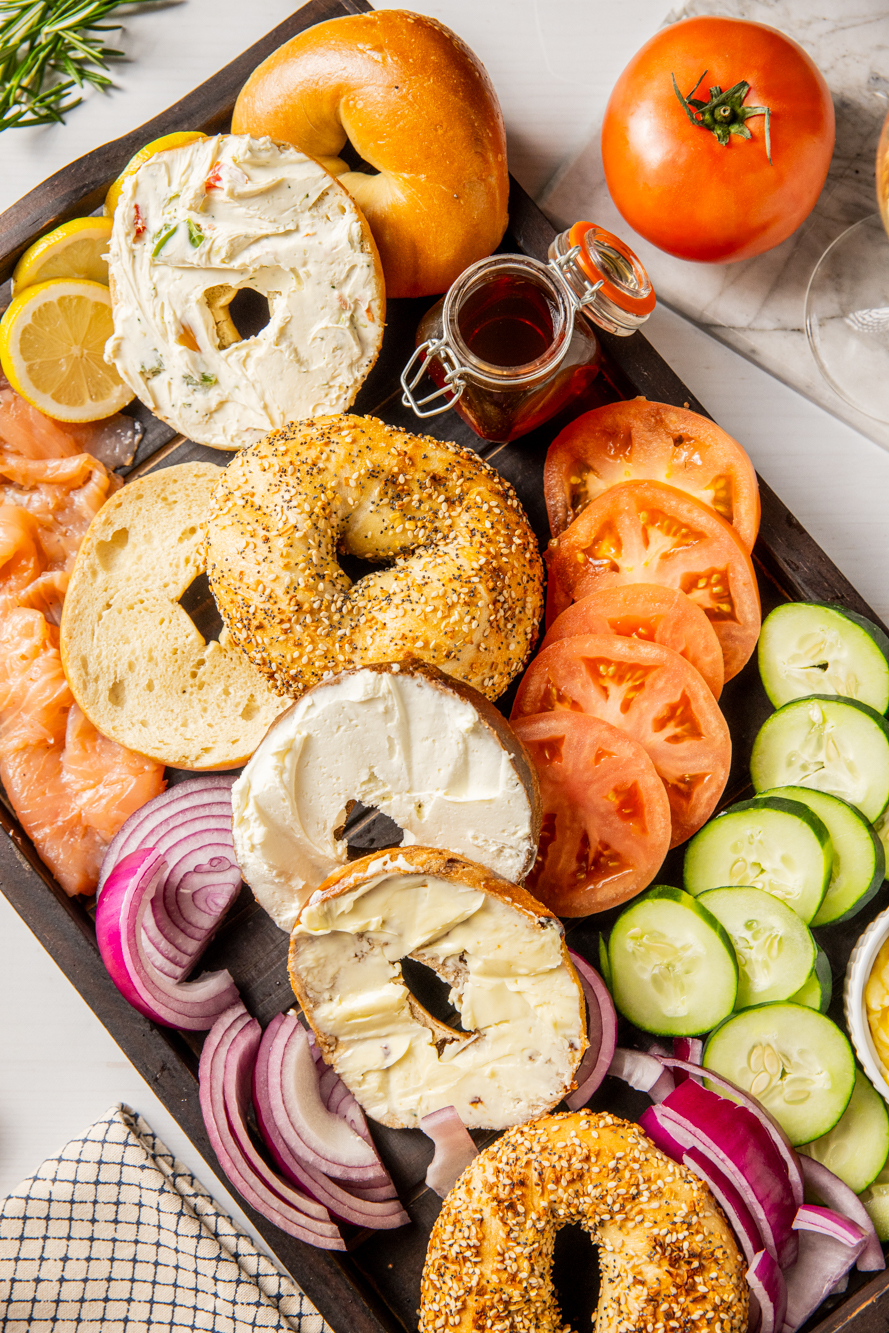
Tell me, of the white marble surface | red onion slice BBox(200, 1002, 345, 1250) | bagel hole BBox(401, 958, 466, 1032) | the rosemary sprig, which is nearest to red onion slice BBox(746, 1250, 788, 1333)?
bagel hole BBox(401, 958, 466, 1032)

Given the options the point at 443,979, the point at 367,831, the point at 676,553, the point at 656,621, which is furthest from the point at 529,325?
the point at 443,979

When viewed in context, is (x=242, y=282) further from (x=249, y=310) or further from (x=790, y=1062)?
(x=790, y=1062)

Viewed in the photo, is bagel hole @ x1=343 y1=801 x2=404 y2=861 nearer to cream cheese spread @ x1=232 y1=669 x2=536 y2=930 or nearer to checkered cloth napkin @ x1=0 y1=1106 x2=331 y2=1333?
cream cheese spread @ x1=232 y1=669 x2=536 y2=930

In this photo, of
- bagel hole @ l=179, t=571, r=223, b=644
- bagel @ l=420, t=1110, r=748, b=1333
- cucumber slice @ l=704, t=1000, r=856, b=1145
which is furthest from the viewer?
bagel hole @ l=179, t=571, r=223, b=644

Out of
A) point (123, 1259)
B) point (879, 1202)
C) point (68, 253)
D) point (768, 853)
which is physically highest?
point (68, 253)

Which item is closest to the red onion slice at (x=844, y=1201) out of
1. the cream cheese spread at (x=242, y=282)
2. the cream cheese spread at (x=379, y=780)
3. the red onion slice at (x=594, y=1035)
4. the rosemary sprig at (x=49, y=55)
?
the red onion slice at (x=594, y=1035)

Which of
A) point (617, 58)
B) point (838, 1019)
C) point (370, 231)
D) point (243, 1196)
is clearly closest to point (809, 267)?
point (617, 58)
